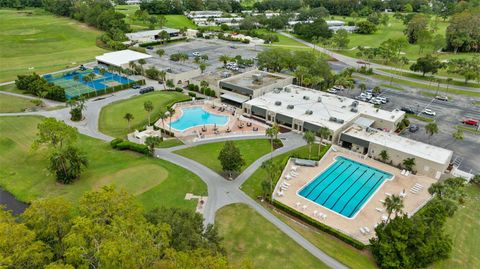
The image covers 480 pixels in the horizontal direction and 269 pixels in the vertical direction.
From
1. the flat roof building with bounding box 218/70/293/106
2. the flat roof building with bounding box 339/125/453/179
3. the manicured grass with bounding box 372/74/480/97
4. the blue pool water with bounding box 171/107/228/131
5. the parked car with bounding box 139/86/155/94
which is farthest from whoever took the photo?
the manicured grass with bounding box 372/74/480/97

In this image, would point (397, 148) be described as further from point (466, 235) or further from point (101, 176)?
point (101, 176)

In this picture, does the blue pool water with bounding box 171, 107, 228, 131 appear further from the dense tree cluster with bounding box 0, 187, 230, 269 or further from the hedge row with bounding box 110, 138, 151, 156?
the dense tree cluster with bounding box 0, 187, 230, 269

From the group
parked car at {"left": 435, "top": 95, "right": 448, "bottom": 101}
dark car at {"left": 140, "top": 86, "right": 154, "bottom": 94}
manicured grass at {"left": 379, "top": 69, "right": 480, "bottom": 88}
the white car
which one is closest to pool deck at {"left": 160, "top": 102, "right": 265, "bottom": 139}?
dark car at {"left": 140, "top": 86, "right": 154, "bottom": 94}

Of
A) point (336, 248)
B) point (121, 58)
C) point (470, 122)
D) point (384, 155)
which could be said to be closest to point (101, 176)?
point (336, 248)

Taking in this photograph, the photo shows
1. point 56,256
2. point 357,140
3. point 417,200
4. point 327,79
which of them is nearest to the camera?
point 56,256

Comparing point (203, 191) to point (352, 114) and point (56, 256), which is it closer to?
point (56, 256)

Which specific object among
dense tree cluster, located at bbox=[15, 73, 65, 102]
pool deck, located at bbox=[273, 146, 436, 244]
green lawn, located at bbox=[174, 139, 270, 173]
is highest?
dense tree cluster, located at bbox=[15, 73, 65, 102]

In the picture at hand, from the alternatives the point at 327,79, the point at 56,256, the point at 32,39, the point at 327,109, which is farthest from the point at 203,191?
the point at 32,39
